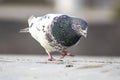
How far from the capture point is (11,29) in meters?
14.2

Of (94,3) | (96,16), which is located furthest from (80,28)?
(94,3)

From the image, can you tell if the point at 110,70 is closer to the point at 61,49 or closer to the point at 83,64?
the point at 83,64

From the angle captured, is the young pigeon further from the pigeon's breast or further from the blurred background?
the blurred background

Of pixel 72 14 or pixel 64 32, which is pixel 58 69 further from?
pixel 72 14

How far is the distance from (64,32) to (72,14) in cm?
999

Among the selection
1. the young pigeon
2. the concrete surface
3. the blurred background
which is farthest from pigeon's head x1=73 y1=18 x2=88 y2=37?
the blurred background

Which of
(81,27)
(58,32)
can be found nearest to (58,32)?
(58,32)

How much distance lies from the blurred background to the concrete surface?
18.1 ft

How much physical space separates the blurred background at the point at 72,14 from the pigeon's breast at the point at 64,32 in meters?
5.16

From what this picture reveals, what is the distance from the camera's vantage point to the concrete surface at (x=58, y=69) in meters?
5.17

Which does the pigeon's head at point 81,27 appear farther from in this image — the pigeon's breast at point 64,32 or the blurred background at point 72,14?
the blurred background at point 72,14

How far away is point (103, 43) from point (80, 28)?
7.38 metres

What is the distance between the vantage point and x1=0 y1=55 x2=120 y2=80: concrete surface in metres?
5.17

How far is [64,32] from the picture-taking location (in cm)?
635
